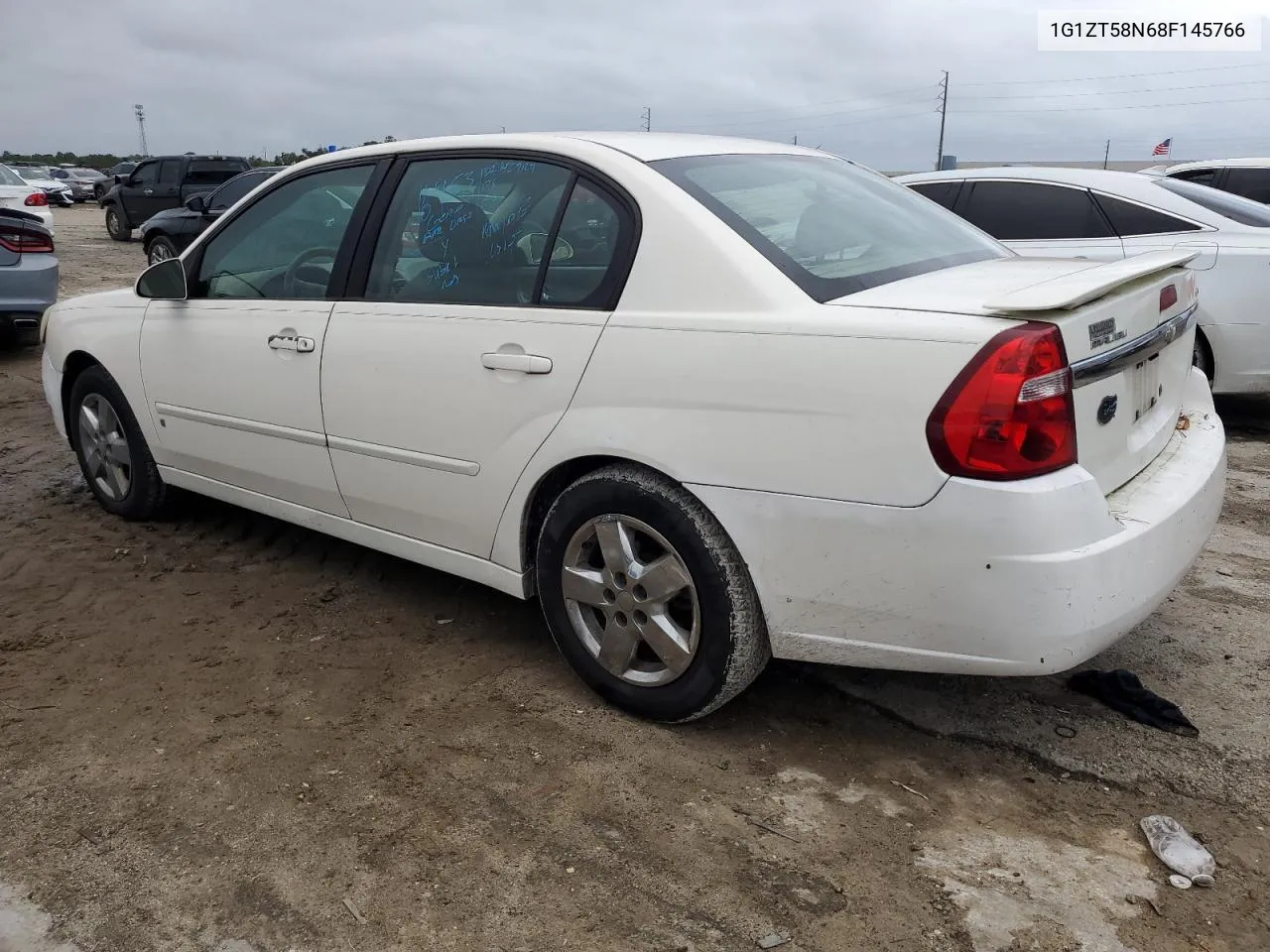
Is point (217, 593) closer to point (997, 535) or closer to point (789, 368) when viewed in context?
point (789, 368)

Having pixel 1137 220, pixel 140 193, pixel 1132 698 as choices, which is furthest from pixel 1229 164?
pixel 140 193

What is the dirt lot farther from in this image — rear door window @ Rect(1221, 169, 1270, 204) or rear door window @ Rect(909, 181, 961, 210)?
rear door window @ Rect(1221, 169, 1270, 204)

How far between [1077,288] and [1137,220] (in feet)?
15.0

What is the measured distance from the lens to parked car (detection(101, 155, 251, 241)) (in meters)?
21.1

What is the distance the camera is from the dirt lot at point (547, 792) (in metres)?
2.25

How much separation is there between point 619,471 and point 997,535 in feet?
3.34

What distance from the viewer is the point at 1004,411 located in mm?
2275

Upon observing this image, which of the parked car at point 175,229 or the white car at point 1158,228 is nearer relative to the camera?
the white car at point 1158,228

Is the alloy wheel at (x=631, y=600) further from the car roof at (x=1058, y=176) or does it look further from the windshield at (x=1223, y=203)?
the windshield at (x=1223, y=203)

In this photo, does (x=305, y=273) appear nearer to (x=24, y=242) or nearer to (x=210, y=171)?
(x=24, y=242)

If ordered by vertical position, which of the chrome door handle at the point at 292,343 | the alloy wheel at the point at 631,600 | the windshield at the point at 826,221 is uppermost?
the windshield at the point at 826,221

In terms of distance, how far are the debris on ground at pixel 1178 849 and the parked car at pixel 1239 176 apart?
8271 mm

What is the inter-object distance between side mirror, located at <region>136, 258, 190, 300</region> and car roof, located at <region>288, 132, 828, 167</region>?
874 mm

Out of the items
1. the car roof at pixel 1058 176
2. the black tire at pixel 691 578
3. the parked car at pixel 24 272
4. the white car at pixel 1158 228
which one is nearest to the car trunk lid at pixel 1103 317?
the black tire at pixel 691 578
